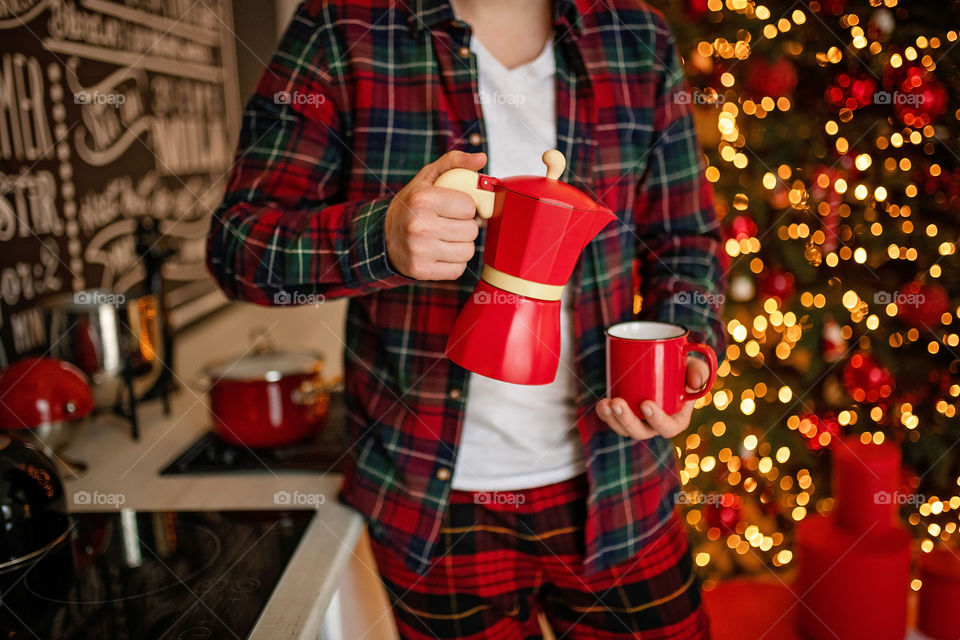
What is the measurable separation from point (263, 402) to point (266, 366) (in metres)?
0.08

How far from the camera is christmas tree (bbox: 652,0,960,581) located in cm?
166

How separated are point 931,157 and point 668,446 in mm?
1216

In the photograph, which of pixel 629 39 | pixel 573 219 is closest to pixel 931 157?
pixel 629 39

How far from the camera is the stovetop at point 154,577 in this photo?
0.74 m

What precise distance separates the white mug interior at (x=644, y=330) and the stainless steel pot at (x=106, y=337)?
80 centimetres

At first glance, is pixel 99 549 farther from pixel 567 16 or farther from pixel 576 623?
pixel 567 16

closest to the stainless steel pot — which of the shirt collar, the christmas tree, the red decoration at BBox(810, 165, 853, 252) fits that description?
the shirt collar

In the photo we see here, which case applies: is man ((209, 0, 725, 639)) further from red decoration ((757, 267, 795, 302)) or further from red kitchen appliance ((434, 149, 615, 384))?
red decoration ((757, 267, 795, 302))

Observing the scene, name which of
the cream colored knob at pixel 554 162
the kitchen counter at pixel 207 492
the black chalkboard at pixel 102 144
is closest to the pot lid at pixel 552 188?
the cream colored knob at pixel 554 162

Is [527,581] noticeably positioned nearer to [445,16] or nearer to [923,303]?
[445,16]

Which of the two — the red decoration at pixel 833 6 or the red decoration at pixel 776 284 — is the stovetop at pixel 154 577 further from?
the red decoration at pixel 833 6

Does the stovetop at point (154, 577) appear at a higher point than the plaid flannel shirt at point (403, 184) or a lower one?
lower

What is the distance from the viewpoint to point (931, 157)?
1.74m

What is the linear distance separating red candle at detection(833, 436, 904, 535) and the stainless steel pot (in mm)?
1276
